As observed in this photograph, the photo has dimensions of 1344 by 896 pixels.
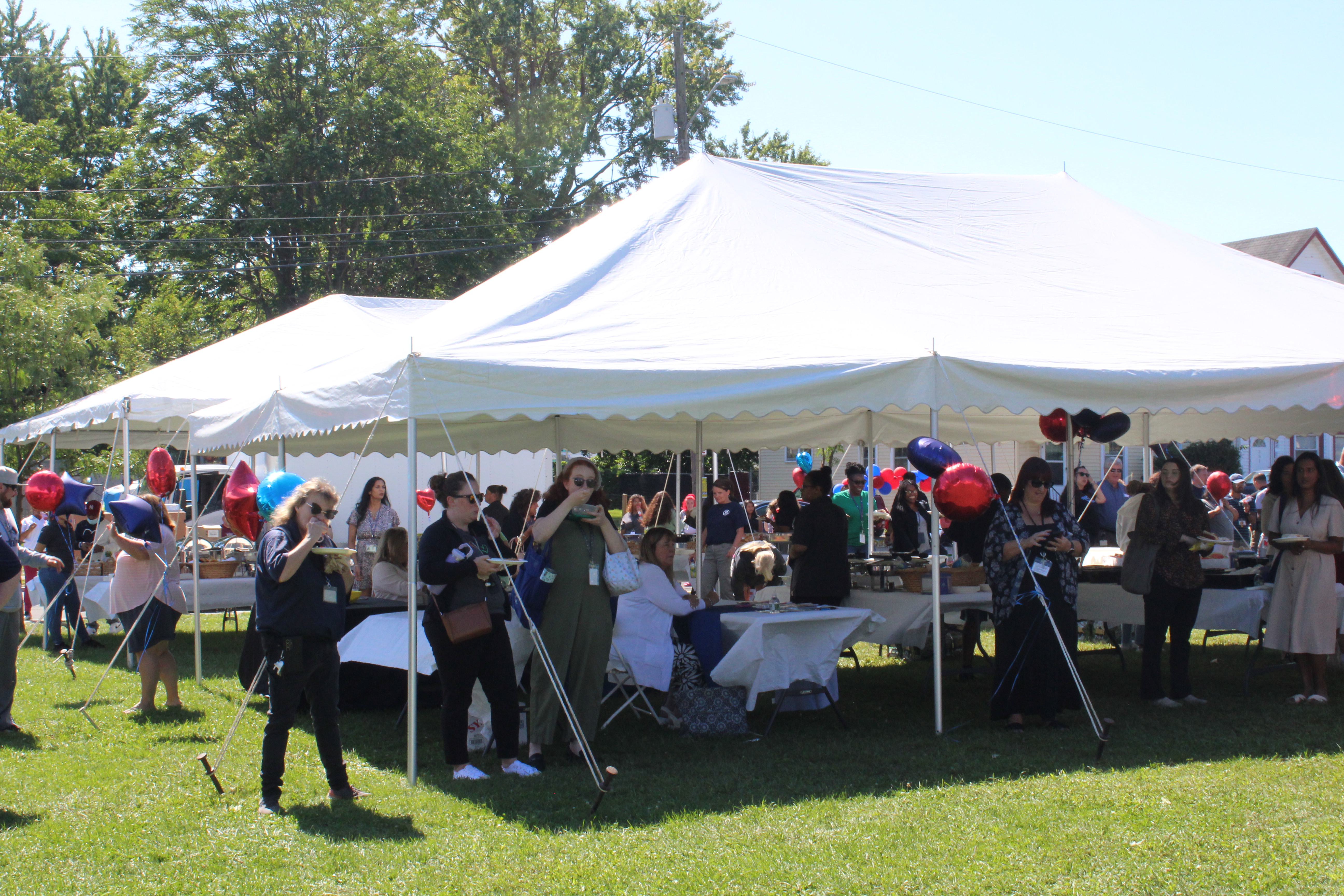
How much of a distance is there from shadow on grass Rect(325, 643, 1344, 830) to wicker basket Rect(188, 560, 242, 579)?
3564 mm

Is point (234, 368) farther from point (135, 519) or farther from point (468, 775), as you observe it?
point (468, 775)

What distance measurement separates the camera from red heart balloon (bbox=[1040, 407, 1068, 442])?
895 centimetres

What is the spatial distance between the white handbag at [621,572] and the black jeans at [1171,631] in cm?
350

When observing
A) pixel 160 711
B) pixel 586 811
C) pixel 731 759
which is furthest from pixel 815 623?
pixel 160 711

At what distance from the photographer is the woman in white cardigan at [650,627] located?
6.36 metres

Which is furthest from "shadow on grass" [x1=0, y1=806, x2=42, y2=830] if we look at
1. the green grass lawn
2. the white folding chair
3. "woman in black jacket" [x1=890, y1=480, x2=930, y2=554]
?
"woman in black jacket" [x1=890, y1=480, x2=930, y2=554]

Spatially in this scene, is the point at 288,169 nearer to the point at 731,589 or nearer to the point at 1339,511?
the point at 731,589

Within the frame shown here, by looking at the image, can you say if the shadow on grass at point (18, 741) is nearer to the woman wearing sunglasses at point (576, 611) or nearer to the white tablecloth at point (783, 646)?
the woman wearing sunglasses at point (576, 611)

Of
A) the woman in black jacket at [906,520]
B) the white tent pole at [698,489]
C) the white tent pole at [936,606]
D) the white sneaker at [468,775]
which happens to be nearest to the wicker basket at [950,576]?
the white tent pole at [936,606]

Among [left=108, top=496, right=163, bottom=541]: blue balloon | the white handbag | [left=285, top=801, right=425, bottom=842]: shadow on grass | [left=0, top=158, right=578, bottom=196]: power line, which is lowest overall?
[left=285, top=801, right=425, bottom=842]: shadow on grass

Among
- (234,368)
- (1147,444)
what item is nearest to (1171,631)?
(1147,444)

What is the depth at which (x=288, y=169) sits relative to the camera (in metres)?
26.7

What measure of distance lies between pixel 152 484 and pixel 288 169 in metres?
20.3

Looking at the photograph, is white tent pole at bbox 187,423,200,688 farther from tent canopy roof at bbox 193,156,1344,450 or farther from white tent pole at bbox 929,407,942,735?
white tent pole at bbox 929,407,942,735
